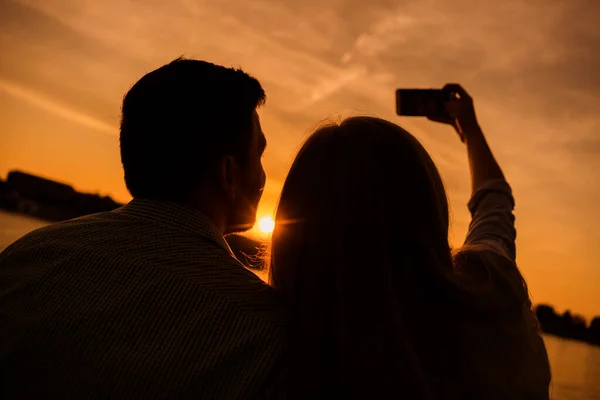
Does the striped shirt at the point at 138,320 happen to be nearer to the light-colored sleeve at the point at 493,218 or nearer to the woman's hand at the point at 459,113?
the light-colored sleeve at the point at 493,218

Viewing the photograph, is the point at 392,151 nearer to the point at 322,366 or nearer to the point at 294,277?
the point at 294,277

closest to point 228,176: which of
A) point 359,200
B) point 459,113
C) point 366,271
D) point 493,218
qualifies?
point 359,200

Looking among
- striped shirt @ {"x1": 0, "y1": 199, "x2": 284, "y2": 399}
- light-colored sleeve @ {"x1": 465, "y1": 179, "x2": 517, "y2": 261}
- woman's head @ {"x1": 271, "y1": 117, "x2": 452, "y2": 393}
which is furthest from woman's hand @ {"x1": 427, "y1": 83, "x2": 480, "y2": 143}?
striped shirt @ {"x1": 0, "y1": 199, "x2": 284, "y2": 399}

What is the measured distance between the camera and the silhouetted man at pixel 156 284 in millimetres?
1481

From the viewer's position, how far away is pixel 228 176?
6.58 feet

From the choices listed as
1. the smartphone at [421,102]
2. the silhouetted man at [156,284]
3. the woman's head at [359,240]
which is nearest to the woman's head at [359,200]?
the woman's head at [359,240]

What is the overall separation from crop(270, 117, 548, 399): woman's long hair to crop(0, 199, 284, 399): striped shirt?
0.12 m

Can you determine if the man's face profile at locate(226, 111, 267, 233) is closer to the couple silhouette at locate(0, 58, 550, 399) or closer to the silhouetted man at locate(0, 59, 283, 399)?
the silhouetted man at locate(0, 59, 283, 399)

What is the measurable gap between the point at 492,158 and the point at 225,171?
1.41 metres

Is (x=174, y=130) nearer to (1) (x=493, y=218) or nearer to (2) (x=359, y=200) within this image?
(2) (x=359, y=200)

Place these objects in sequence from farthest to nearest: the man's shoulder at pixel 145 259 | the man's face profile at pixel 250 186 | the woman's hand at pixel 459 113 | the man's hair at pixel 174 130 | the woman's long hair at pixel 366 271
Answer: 1. the woman's hand at pixel 459 113
2. the man's face profile at pixel 250 186
3. the man's hair at pixel 174 130
4. the man's shoulder at pixel 145 259
5. the woman's long hair at pixel 366 271

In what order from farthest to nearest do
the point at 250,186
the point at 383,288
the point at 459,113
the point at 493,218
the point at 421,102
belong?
the point at 421,102 < the point at 459,113 < the point at 493,218 < the point at 250,186 < the point at 383,288

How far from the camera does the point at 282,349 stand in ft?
4.99

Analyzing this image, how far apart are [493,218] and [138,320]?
4.85 feet
